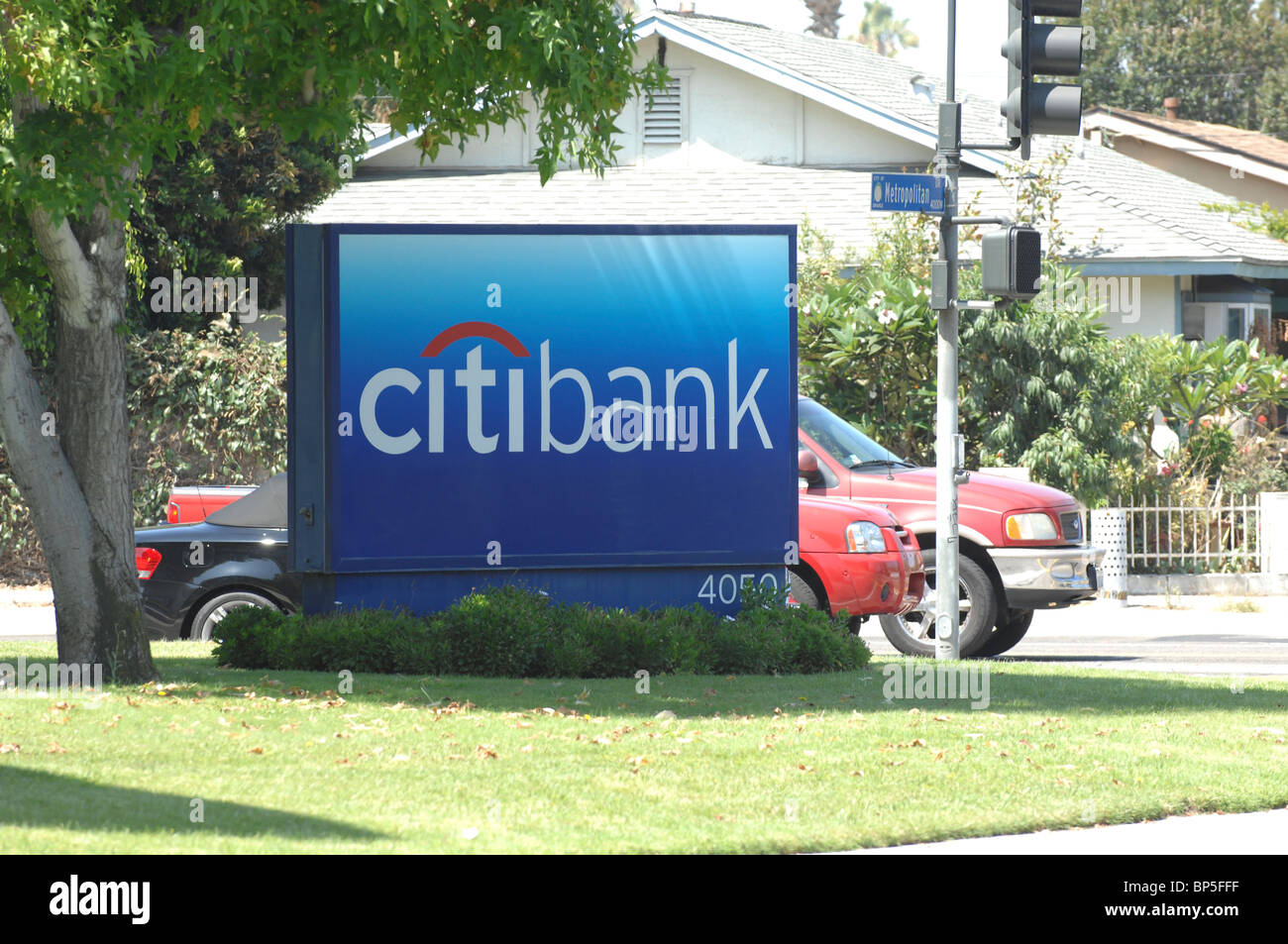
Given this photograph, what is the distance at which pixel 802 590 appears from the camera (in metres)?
13.3

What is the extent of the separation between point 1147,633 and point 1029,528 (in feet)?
12.6

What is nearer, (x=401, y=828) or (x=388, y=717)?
(x=401, y=828)

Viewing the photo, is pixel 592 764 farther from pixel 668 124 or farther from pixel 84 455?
pixel 668 124

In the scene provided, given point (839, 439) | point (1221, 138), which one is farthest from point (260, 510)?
point (1221, 138)

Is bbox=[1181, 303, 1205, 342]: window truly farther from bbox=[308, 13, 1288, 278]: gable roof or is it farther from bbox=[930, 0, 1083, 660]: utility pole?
bbox=[930, 0, 1083, 660]: utility pole

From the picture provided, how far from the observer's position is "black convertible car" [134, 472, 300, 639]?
43.5 ft

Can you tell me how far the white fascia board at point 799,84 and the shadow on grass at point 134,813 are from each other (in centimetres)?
2162

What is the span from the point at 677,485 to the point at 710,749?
408cm

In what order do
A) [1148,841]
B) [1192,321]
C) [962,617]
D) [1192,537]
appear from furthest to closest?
[1192,321] < [1192,537] < [962,617] < [1148,841]

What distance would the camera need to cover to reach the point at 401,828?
648 cm

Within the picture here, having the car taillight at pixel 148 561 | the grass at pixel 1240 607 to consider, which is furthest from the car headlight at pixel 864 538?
the grass at pixel 1240 607

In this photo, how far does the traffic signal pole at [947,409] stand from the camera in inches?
494
